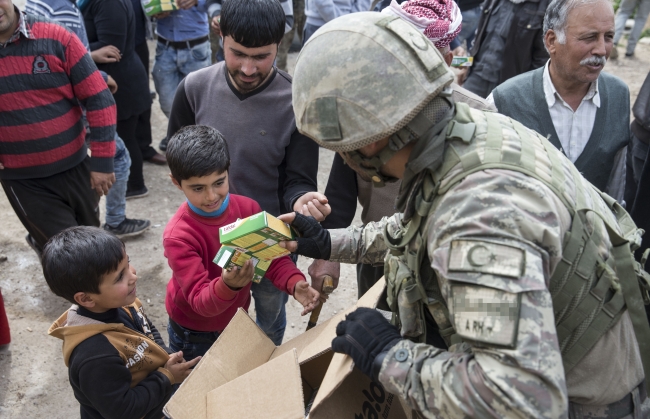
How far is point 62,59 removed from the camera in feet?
10.7

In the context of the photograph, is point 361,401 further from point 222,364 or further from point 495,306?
point 495,306

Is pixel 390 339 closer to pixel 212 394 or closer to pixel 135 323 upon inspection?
pixel 212 394

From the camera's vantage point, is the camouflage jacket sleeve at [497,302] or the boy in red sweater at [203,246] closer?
the camouflage jacket sleeve at [497,302]

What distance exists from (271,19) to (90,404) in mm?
1784

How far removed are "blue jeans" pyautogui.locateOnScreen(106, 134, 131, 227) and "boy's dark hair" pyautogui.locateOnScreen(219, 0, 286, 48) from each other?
2.00 m

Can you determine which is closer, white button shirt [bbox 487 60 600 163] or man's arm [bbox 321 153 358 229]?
man's arm [bbox 321 153 358 229]

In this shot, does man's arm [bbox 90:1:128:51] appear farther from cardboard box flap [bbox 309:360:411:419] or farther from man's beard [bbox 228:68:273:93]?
cardboard box flap [bbox 309:360:411:419]

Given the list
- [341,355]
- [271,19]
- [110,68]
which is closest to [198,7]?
[110,68]

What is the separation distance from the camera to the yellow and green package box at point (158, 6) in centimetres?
513

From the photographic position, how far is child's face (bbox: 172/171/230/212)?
2.48 meters

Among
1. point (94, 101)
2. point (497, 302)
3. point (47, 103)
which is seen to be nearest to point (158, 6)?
point (94, 101)

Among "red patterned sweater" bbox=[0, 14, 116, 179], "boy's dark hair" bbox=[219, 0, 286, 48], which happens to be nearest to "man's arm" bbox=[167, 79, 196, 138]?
"boy's dark hair" bbox=[219, 0, 286, 48]

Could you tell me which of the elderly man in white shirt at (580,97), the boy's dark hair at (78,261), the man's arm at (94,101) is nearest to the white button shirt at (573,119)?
the elderly man in white shirt at (580,97)

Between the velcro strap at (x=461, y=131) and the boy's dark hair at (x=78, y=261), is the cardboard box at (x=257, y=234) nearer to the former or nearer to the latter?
the boy's dark hair at (x=78, y=261)
